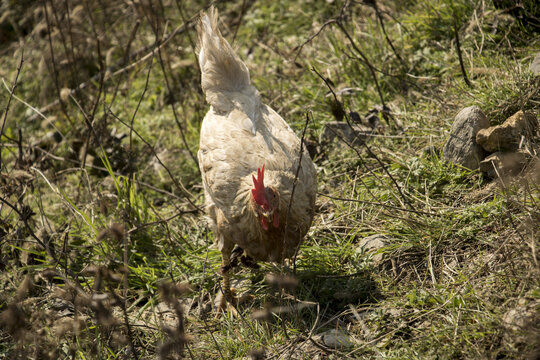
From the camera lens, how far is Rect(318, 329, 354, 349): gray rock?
2797 millimetres

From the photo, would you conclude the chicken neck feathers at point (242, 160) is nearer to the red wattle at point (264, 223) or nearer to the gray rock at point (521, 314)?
the red wattle at point (264, 223)

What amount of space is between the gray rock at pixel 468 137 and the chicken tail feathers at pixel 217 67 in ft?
5.52

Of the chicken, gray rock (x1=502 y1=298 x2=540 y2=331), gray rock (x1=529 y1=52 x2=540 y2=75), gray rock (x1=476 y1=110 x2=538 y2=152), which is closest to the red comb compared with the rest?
the chicken

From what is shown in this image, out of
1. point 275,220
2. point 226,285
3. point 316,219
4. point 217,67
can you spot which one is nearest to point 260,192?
point 275,220

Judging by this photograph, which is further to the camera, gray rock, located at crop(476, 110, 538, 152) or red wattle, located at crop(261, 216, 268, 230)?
gray rock, located at crop(476, 110, 538, 152)

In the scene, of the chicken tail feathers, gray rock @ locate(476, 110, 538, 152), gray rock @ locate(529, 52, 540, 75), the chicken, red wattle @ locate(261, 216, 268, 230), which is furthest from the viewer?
the chicken tail feathers

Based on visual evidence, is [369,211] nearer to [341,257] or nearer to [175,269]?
[341,257]

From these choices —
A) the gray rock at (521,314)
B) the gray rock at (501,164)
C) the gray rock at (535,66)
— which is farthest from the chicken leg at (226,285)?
the gray rock at (535,66)

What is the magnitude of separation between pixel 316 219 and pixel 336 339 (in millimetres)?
1262

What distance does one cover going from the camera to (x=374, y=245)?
3398 millimetres

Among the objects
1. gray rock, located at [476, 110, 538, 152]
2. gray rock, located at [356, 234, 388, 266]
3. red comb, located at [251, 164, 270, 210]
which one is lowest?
gray rock, located at [356, 234, 388, 266]

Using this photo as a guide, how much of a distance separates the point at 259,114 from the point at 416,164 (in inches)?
49.8

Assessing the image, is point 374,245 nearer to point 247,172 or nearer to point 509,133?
point 247,172

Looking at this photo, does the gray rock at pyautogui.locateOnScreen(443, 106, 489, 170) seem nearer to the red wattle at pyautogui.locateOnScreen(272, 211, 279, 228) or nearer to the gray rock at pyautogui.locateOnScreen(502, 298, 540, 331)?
the gray rock at pyautogui.locateOnScreen(502, 298, 540, 331)
